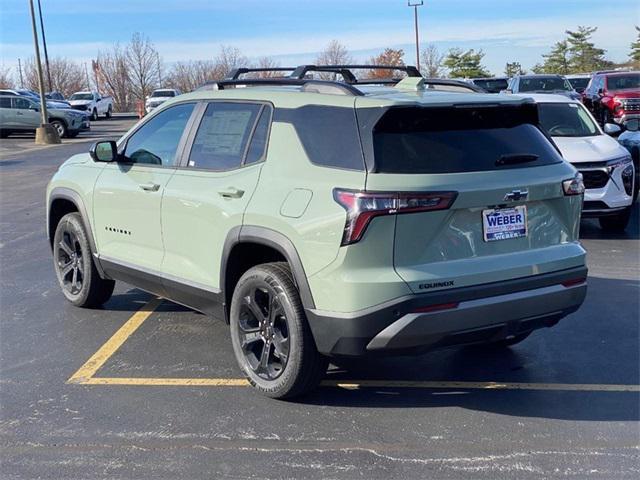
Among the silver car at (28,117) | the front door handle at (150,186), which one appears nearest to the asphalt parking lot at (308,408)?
the front door handle at (150,186)

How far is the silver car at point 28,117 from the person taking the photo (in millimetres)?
30219

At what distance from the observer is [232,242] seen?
444 centimetres

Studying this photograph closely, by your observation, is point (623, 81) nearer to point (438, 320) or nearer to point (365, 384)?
point (365, 384)

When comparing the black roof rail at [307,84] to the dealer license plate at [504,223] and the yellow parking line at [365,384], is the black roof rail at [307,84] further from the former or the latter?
the yellow parking line at [365,384]

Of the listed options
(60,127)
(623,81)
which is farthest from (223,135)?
(60,127)

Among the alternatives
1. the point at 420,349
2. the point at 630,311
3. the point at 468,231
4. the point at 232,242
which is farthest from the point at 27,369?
the point at 630,311

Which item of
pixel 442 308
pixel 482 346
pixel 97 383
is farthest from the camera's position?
pixel 482 346

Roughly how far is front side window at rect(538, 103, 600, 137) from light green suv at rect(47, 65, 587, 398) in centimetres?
579

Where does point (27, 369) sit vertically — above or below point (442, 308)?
below

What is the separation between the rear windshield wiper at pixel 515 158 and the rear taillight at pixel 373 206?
1.83 ft

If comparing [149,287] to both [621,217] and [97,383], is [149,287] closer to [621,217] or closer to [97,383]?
[97,383]

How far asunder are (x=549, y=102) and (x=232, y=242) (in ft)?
23.9

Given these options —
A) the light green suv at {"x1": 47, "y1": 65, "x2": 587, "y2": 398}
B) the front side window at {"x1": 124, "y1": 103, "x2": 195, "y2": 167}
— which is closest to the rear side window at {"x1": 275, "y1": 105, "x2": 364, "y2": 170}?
the light green suv at {"x1": 47, "y1": 65, "x2": 587, "y2": 398}

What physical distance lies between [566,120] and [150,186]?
6821 mm
